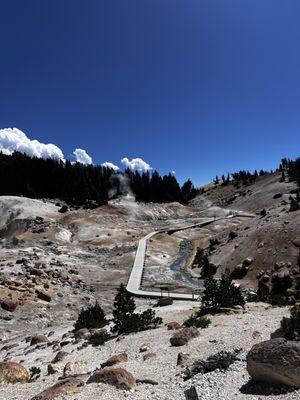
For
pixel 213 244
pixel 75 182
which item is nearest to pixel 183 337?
pixel 213 244

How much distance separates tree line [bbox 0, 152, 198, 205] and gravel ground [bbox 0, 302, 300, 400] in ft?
314

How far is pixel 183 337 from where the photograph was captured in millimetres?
16734

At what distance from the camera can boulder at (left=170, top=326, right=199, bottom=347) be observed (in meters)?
16.5

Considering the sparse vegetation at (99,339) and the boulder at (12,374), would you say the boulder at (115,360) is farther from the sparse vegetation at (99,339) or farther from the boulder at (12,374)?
the sparse vegetation at (99,339)

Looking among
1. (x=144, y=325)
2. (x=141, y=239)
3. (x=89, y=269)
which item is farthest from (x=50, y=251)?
(x=144, y=325)

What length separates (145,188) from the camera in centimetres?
15300

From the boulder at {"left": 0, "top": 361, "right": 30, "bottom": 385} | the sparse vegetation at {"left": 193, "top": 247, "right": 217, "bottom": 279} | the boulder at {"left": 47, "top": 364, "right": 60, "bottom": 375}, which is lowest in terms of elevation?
the boulder at {"left": 47, "top": 364, "right": 60, "bottom": 375}

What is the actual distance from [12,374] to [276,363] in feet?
32.5

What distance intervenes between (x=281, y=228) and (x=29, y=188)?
295 ft

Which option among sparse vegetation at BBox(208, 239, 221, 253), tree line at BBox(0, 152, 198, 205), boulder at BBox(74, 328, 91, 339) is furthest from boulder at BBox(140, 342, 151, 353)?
tree line at BBox(0, 152, 198, 205)

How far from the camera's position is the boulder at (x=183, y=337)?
1647 cm

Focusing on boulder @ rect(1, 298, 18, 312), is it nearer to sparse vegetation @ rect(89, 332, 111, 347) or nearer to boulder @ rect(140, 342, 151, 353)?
sparse vegetation @ rect(89, 332, 111, 347)

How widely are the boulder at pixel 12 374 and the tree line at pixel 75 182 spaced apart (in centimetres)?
10025

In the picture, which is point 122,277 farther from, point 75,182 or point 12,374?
point 75,182
